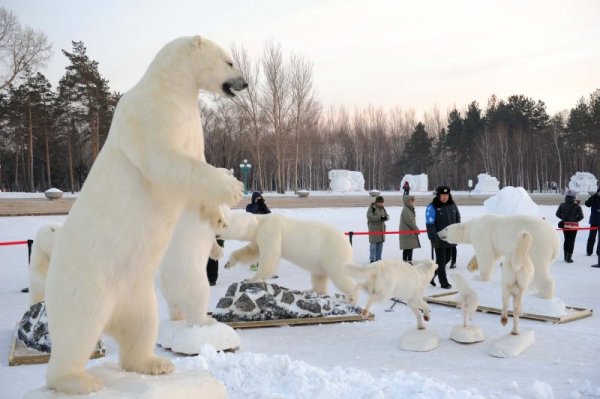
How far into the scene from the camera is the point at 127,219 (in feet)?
7.98

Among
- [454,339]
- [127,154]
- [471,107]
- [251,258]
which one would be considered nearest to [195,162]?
[127,154]

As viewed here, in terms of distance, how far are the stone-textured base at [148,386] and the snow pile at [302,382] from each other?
3.17 ft

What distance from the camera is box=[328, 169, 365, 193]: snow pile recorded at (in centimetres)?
3625

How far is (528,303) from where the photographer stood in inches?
256

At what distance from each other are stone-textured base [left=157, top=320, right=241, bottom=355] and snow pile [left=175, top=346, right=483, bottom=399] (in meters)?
0.59

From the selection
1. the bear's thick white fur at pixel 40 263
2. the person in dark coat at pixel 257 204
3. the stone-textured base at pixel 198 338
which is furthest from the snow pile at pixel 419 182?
the stone-textured base at pixel 198 338

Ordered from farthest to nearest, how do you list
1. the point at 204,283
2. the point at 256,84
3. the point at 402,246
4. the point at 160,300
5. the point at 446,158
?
the point at 446,158, the point at 256,84, the point at 402,246, the point at 160,300, the point at 204,283

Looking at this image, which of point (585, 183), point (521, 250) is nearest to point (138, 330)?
point (521, 250)

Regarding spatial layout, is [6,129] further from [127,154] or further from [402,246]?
[127,154]

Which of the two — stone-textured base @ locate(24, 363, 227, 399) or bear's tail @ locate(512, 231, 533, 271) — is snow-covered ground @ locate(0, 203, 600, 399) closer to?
stone-textured base @ locate(24, 363, 227, 399)

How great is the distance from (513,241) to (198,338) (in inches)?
146

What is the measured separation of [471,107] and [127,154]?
5432 centimetres

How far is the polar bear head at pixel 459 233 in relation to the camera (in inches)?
275

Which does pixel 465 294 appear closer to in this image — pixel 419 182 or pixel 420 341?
pixel 420 341
